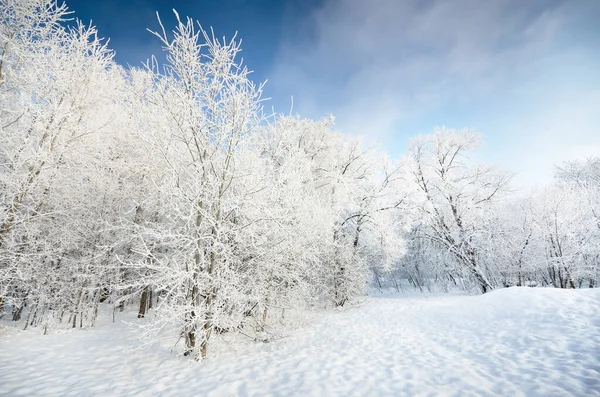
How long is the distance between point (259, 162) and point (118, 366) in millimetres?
5543

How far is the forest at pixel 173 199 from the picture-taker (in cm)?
520

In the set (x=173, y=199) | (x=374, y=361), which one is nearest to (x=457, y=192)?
(x=374, y=361)

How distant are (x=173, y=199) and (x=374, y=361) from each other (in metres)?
5.35

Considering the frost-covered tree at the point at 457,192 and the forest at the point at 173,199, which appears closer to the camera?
the forest at the point at 173,199

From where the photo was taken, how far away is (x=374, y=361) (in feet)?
15.4

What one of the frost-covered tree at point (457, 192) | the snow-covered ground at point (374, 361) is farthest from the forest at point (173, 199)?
the snow-covered ground at point (374, 361)

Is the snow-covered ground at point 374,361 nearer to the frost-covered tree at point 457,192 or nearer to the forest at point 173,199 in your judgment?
the forest at point 173,199

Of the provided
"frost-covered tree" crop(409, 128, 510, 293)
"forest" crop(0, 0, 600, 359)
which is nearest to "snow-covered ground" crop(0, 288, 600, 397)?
"forest" crop(0, 0, 600, 359)

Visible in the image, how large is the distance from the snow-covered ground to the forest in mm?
895

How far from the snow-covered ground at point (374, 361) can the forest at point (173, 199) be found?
2.94 feet

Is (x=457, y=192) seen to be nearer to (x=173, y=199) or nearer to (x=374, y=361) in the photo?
(x=374, y=361)

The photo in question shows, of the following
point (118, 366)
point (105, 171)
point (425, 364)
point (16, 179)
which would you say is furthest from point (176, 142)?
point (425, 364)

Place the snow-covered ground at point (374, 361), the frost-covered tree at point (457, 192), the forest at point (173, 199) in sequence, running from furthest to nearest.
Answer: the frost-covered tree at point (457, 192), the forest at point (173, 199), the snow-covered ground at point (374, 361)

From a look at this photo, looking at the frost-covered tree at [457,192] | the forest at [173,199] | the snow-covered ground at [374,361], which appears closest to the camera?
the snow-covered ground at [374,361]
